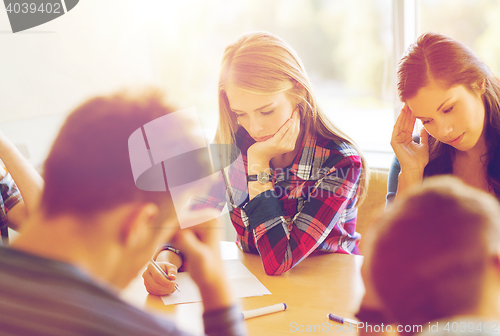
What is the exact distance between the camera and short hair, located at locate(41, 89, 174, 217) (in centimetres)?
38

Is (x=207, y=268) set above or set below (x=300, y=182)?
above

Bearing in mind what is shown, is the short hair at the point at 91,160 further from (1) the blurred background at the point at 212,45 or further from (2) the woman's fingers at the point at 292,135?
(1) the blurred background at the point at 212,45

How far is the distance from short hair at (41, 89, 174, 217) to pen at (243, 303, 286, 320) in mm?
461

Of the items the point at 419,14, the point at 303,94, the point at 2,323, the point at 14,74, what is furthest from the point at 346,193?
the point at 14,74

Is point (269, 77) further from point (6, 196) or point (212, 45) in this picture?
point (212, 45)

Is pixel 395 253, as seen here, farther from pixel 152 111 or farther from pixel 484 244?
pixel 152 111

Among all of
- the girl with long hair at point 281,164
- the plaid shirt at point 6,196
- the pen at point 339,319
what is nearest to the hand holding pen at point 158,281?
the girl with long hair at point 281,164

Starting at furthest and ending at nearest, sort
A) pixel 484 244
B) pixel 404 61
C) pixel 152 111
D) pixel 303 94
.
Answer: pixel 303 94 < pixel 404 61 < pixel 152 111 < pixel 484 244

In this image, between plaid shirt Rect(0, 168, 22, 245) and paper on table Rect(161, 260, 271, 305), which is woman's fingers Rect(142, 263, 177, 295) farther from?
plaid shirt Rect(0, 168, 22, 245)

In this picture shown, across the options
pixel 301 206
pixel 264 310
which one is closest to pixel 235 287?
pixel 264 310

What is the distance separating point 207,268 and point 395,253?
253mm

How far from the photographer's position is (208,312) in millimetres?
483

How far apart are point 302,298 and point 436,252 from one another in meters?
0.58

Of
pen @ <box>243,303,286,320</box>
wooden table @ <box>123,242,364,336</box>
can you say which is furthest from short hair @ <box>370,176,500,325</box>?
pen @ <box>243,303,286,320</box>
